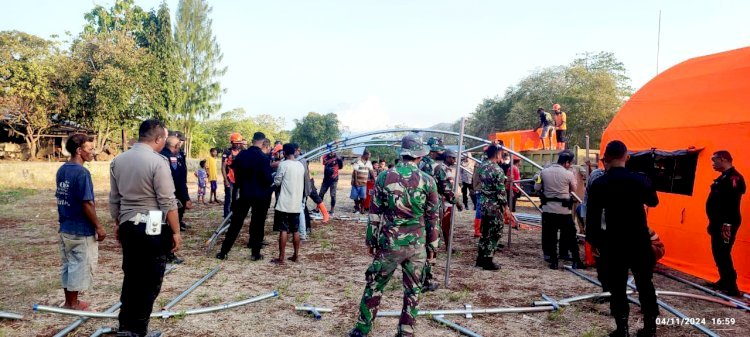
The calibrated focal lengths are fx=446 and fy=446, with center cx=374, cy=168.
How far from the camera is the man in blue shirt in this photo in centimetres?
475

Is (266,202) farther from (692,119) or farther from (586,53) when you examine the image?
(586,53)

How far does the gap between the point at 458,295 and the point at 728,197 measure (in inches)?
146

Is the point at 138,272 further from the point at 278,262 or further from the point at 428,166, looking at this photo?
the point at 428,166

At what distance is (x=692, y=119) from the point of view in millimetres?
7301

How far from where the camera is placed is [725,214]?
5812mm

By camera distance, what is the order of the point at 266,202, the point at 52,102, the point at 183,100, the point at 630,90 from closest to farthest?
the point at 266,202
the point at 52,102
the point at 630,90
the point at 183,100

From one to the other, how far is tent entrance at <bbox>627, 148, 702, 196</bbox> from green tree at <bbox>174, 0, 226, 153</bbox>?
41.7m

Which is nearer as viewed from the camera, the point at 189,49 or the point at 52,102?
the point at 52,102

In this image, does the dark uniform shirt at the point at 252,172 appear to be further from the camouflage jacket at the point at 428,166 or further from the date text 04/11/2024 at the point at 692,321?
the date text 04/11/2024 at the point at 692,321

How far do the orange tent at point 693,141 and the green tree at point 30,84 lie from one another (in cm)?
2794

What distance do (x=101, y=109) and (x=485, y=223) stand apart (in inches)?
1042

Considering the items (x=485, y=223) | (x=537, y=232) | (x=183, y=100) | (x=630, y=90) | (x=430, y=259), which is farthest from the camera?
(x=183, y=100)

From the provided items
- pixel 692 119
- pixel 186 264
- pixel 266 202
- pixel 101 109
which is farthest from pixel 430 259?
pixel 101 109

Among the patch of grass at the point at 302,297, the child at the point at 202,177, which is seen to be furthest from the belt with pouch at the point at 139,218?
the child at the point at 202,177
